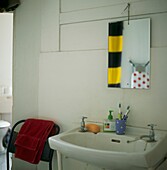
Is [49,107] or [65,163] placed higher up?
[49,107]

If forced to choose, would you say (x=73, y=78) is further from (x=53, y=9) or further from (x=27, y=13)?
(x=27, y=13)

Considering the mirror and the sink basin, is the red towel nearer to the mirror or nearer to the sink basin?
the sink basin

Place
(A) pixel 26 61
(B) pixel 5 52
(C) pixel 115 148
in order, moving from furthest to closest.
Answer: (B) pixel 5 52 < (A) pixel 26 61 < (C) pixel 115 148

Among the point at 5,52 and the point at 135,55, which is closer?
the point at 135,55

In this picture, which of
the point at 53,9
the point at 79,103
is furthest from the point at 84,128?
the point at 53,9

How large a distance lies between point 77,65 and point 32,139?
27.8 inches

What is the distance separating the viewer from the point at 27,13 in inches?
81.5

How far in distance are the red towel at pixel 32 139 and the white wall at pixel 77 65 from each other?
115mm

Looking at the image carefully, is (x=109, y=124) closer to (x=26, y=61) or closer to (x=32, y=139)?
(x=32, y=139)

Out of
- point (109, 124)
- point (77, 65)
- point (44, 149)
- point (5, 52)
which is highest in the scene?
point (5, 52)

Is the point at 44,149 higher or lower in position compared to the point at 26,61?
lower

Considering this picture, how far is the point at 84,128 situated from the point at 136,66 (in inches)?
23.2

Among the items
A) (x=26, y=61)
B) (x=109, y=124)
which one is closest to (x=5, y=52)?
(x=26, y=61)

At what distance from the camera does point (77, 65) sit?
183 cm
